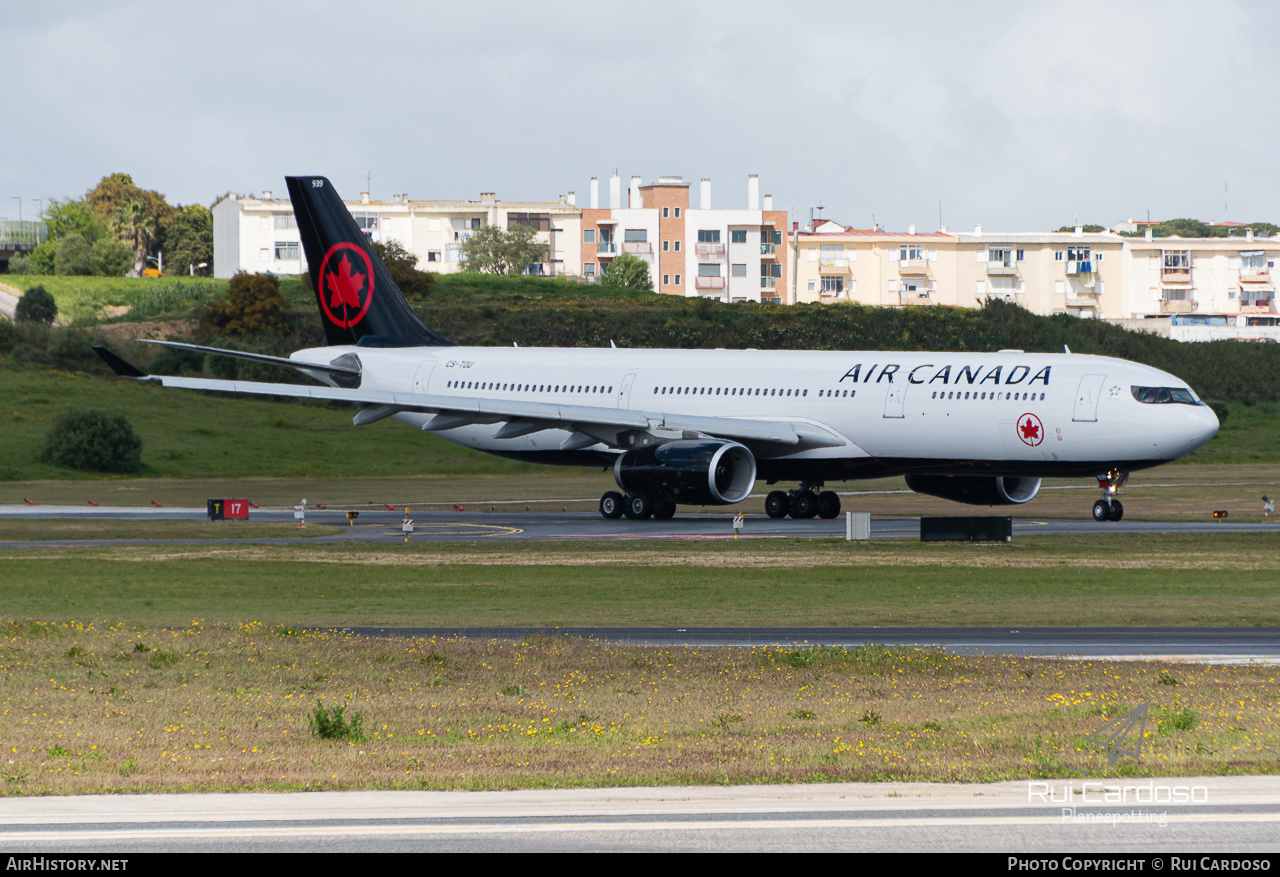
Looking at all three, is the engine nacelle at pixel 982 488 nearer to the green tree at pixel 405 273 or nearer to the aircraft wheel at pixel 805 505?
the aircraft wheel at pixel 805 505

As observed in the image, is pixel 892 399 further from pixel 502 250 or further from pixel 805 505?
pixel 502 250

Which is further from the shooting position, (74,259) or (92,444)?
(74,259)

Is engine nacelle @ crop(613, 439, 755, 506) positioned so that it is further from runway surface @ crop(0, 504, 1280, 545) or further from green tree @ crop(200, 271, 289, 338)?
green tree @ crop(200, 271, 289, 338)

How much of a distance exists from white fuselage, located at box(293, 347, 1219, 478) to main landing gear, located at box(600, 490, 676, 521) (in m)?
1.88

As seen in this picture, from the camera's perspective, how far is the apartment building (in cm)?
18400

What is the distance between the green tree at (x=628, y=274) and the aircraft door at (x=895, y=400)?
411ft

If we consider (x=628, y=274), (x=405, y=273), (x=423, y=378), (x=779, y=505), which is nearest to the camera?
(x=779, y=505)

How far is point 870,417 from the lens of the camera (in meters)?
45.8

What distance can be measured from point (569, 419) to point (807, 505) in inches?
345

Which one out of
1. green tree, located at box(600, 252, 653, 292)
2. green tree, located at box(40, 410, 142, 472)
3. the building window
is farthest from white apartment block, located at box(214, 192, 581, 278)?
green tree, located at box(40, 410, 142, 472)

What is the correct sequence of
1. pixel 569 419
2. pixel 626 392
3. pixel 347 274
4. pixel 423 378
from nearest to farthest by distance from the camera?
1. pixel 569 419
2. pixel 626 392
3. pixel 423 378
4. pixel 347 274

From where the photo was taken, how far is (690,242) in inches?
7264

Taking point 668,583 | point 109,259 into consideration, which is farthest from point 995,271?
point 668,583

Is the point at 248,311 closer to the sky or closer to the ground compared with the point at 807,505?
closer to the sky
